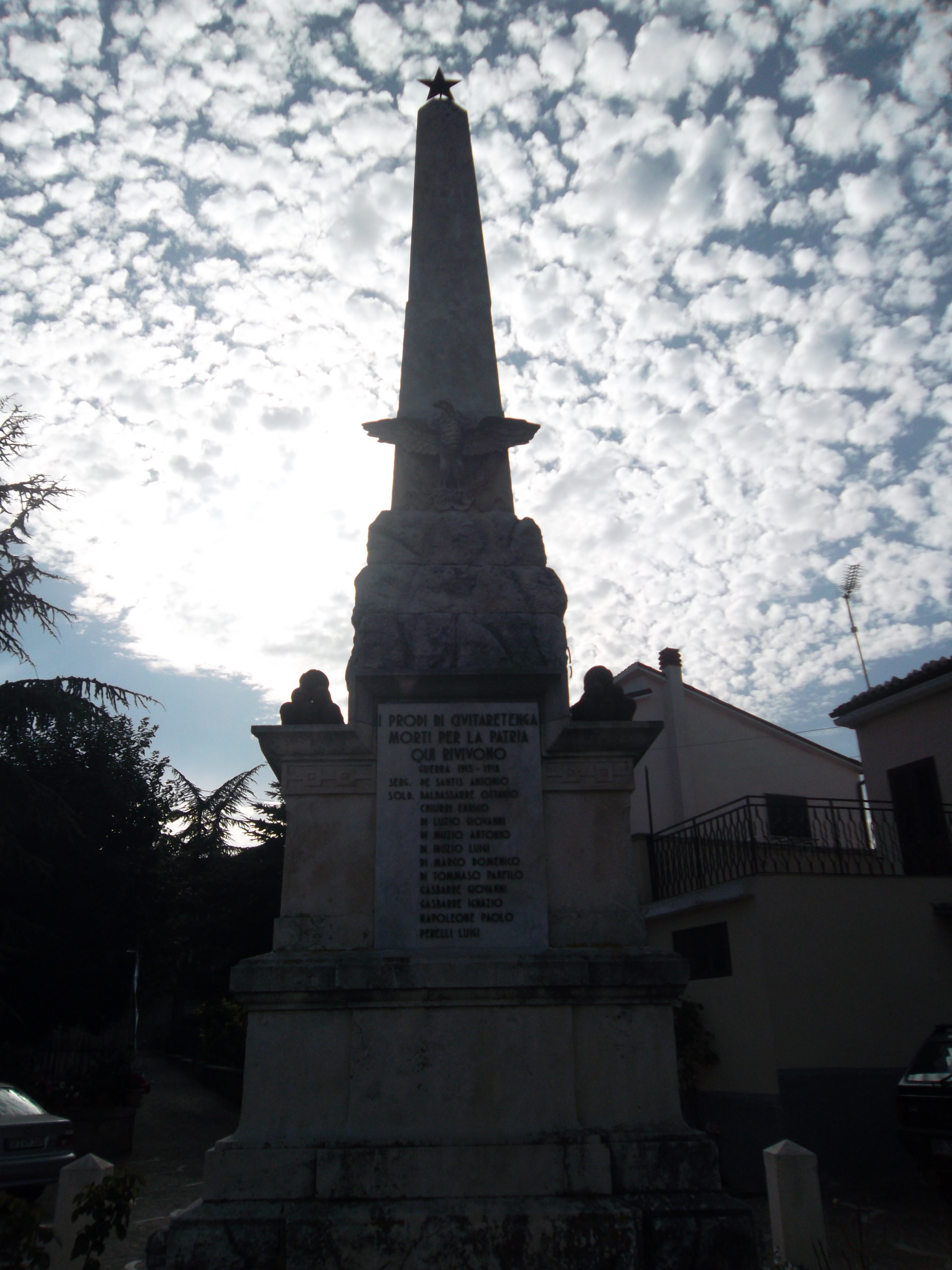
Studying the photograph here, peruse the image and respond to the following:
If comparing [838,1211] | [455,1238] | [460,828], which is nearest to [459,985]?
[460,828]

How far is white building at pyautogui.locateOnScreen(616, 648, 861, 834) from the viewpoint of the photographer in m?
21.3

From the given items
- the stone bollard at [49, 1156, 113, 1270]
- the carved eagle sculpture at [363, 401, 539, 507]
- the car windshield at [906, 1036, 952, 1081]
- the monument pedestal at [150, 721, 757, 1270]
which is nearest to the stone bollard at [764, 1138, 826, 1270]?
the monument pedestal at [150, 721, 757, 1270]

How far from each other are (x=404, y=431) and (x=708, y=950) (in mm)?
9689

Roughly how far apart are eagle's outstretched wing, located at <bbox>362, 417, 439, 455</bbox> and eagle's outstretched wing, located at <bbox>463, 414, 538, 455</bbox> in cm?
27

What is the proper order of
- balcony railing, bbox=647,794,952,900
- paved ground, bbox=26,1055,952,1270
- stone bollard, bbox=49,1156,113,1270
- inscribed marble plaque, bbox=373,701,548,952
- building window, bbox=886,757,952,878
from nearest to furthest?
inscribed marble plaque, bbox=373,701,548,952 < stone bollard, bbox=49,1156,113,1270 < paved ground, bbox=26,1055,952,1270 < balcony railing, bbox=647,794,952,900 < building window, bbox=886,757,952,878

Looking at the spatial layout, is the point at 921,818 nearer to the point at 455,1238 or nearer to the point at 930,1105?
the point at 930,1105

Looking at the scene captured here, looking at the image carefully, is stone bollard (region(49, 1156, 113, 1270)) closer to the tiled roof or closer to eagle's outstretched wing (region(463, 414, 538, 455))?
eagle's outstretched wing (region(463, 414, 538, 455))

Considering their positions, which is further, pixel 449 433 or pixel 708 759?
pixel 708 759

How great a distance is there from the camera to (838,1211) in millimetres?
9094

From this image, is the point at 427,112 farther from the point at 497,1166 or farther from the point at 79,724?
the point at 79,724

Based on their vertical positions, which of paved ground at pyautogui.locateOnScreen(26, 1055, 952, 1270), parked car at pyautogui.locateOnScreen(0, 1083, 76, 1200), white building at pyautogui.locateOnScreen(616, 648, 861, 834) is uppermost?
white building at pyautogui.locateOnScreen(616, 648, 861, 834)

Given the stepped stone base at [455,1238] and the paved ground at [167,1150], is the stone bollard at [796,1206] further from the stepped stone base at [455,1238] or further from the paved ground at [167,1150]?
the paved ground at [167,1150]

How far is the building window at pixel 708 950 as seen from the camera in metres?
12.5

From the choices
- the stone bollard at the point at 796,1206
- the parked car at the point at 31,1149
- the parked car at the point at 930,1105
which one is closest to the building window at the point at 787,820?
the parked car at the point at 930,1105
